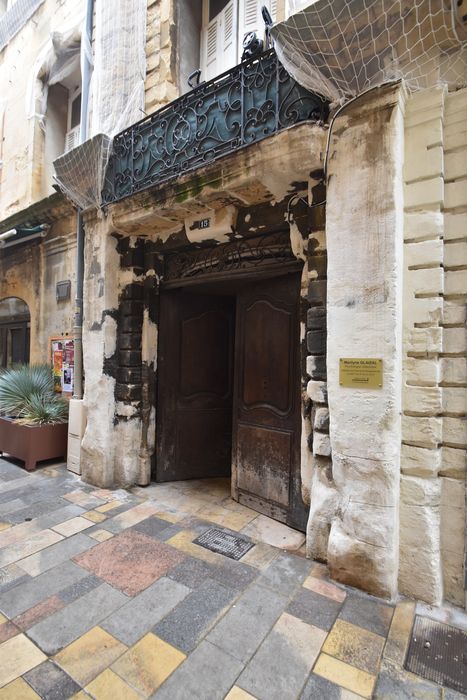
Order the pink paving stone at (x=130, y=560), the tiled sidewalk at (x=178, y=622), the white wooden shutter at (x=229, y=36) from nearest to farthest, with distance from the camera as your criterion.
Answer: the tiled sidewalk at (x=178, y=622) → the pink paving stone at (x=130, y=560) → the white wooden shutter at (x=229, y=36)

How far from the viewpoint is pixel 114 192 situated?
366cm

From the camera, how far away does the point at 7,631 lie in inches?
71.5

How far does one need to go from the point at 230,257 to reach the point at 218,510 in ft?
7.86

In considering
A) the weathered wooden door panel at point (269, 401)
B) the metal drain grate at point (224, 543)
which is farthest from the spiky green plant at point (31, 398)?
the metal drain grate at point (224, 543)

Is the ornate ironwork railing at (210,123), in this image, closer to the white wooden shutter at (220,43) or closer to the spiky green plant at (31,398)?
the white wooden shutter at (220,43)

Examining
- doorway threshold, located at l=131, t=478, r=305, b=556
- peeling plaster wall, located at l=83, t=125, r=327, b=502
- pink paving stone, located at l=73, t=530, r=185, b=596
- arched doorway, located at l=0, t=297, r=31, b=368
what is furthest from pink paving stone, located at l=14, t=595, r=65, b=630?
arched doorway, located at l=0, t=297, r=31, b=368

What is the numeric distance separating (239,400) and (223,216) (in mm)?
1757

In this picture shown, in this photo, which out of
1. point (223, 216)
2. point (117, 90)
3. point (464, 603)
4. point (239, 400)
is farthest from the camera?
point (117, 90)

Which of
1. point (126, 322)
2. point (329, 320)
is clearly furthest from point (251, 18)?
point (329, 320)

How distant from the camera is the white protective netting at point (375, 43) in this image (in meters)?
2.04

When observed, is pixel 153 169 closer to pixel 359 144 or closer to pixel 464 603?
pixel 359 144

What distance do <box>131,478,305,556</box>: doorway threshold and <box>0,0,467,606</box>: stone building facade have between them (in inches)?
5.7

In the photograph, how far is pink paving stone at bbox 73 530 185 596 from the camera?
7.31 ft

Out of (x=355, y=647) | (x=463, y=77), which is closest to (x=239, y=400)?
(x=355, y=647)
